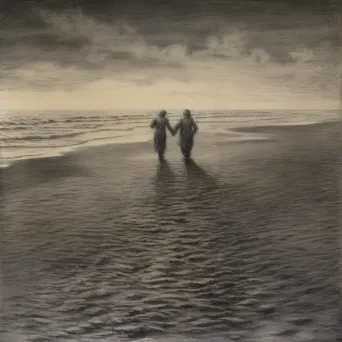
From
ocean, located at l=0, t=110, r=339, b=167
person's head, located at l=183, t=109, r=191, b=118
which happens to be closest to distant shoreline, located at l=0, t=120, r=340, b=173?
ocean, located at l=0, t=110, r=339, b=167

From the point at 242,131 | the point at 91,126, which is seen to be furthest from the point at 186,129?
the point at 91,126

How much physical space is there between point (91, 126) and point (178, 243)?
42 cm

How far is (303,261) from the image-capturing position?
62.4 inches

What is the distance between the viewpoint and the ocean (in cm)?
162

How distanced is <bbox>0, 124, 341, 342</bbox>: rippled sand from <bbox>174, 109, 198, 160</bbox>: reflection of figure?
0.03 metres

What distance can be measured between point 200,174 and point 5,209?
580 millimetres

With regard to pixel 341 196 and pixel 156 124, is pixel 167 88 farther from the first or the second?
pixel 341 196

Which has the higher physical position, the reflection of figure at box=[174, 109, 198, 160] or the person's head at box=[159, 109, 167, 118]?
the person's head at box=[159, 109, 167, 118]

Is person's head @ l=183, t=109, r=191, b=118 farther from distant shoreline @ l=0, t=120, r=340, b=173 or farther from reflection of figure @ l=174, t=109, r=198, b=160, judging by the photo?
distant shoreline @ l=0, t=120, r=340, b=173

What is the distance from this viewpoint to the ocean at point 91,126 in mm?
1622

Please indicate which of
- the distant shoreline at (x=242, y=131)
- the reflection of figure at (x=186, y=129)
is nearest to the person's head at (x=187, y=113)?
the reflection of figure at (x=186, y=129)

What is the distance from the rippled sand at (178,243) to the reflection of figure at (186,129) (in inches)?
1.1

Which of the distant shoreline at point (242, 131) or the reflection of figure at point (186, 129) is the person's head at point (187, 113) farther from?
the distant shoreline at point (242, 131)

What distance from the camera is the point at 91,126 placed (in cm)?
163
